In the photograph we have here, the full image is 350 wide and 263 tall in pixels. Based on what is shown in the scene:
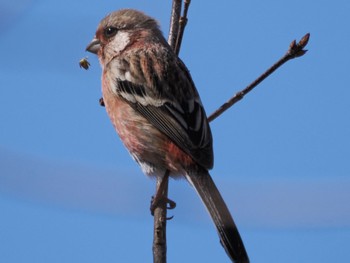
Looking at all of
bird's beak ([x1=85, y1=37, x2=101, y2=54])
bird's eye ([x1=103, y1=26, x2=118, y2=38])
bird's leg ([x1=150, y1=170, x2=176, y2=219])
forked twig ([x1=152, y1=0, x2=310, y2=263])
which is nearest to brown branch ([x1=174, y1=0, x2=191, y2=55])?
forked twig ([x1=152, y1=0, x2=310, y2=263])

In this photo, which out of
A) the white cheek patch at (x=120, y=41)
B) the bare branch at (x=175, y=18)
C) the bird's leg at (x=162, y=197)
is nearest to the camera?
the bird's leg at (x=162, y=197)

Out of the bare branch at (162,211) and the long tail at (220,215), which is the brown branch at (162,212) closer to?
the bare branch at (162,211)

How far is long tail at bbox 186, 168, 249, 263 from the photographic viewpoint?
414 cm

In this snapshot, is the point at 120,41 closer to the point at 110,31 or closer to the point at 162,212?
the point at 110,31

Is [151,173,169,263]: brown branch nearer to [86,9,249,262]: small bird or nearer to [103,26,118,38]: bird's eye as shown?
[86,9,249,262]: small bird

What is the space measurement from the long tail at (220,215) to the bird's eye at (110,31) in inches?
79.4

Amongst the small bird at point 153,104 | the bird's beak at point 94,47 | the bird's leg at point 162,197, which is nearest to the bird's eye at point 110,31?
the small bird at point 153,104

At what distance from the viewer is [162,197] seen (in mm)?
5000

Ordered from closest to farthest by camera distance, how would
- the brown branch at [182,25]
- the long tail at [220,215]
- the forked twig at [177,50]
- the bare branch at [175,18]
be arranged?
the long tail at [220,215], the forked twig at [177,50], the brown branch at [182,25], the bare branch at [175,18]

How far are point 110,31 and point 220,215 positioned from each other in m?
2.68

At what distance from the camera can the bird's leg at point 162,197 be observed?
16.1 feet

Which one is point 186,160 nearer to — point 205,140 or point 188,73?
point 205,140

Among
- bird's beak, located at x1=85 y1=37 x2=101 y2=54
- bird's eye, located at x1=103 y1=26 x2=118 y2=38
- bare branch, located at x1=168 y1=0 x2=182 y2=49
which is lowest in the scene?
bare branch, located at x1=168 y1=0 x2=182 y2=49

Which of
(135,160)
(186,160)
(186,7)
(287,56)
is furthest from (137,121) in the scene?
(287,56)
